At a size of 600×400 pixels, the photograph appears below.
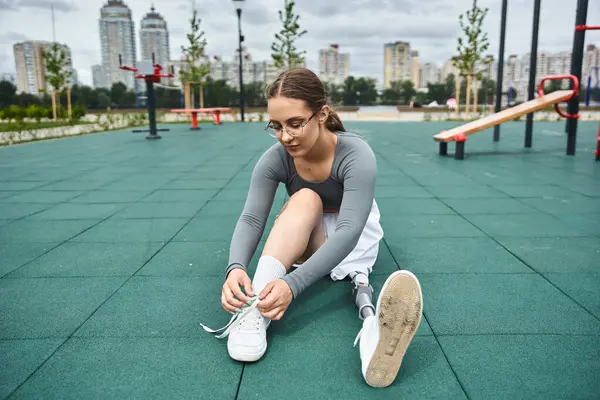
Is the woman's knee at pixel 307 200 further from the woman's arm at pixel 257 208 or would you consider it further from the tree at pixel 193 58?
the tree at pixel 193 58

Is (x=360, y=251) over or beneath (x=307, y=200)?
beneath

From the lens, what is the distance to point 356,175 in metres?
1.93

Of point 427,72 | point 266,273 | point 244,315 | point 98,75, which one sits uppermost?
Result: point 427,72

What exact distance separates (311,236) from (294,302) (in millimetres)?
312

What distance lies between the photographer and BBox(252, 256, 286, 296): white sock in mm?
1718

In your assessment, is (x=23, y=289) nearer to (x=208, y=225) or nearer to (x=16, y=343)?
(x=16, y=343)

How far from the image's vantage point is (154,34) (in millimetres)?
56281

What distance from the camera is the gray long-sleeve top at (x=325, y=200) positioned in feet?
5.77

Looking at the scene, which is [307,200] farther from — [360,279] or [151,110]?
[151,110]

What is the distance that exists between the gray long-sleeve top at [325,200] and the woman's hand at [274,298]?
3 centimetres

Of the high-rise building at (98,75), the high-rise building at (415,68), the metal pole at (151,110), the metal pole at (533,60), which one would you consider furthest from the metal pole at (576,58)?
the high-rise building at (415,68)

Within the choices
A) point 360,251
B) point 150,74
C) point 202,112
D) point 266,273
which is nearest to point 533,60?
point 360,251

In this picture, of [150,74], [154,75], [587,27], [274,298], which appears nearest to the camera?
[274,298]

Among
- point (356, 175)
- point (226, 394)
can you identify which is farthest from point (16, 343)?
point (356, 175)
